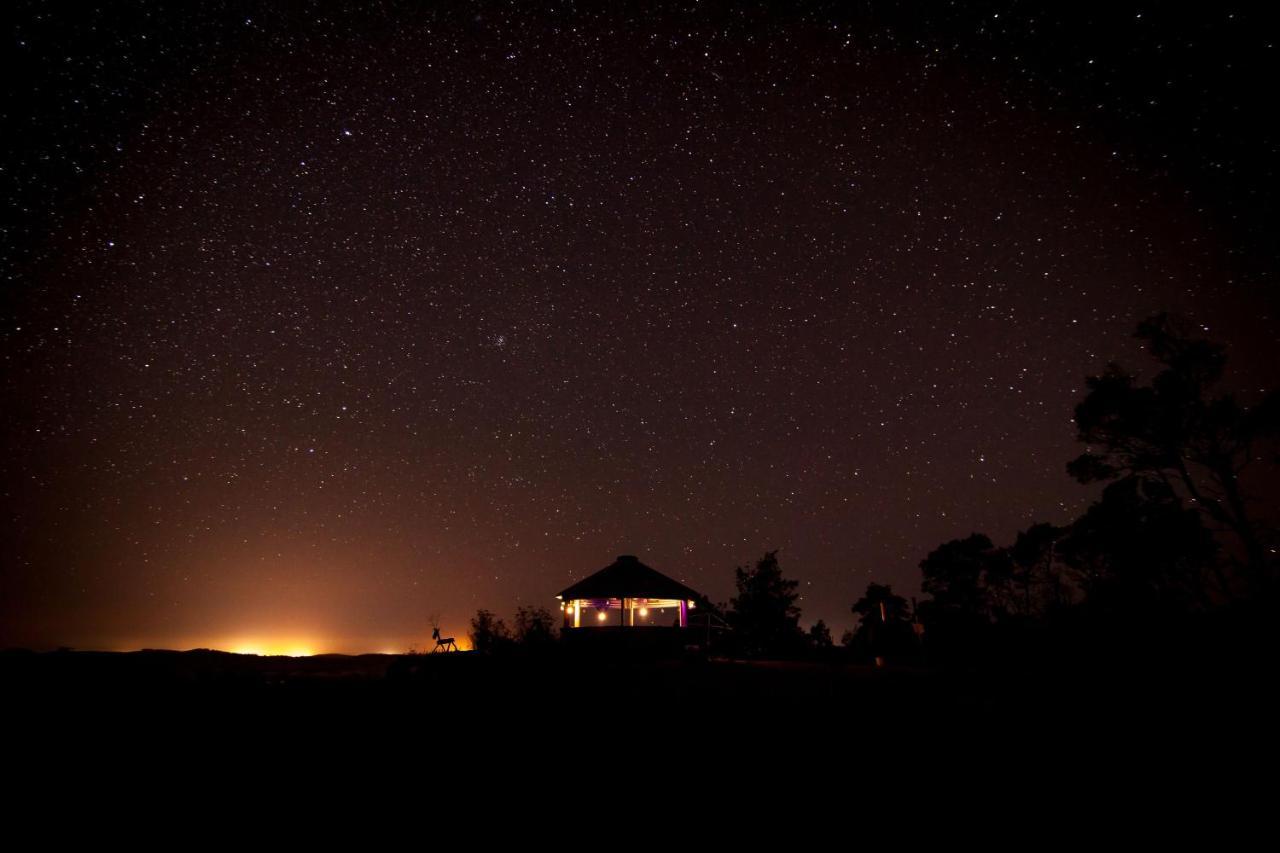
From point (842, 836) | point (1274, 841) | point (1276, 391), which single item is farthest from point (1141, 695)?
point (1276, 391)

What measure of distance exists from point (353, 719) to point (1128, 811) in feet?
20.1

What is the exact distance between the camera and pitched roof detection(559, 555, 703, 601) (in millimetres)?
20297

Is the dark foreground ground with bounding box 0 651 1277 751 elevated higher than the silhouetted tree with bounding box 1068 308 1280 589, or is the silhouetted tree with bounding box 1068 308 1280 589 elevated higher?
the silhouetted tree with bounding box 1068 308 1280 589

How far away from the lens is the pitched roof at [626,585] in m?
20.3

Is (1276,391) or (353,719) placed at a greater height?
(1276,391)

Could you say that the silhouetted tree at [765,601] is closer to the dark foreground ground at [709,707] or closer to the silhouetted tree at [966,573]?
the silhouetted tree at [966,573]

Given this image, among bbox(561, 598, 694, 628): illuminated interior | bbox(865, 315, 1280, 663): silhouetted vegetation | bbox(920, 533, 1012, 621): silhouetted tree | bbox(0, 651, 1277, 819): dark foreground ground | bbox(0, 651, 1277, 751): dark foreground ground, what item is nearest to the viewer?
bbox(0, 651, 1277, 819): dark foreground ground

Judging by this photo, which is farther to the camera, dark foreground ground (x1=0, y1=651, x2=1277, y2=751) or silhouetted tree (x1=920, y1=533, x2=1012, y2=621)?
silhouetted tree (x1=920, y1=533, x2=1012, y2=621)

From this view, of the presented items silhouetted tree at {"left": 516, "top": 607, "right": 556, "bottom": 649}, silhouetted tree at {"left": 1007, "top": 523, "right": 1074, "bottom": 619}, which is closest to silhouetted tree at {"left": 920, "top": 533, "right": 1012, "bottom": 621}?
silhouetted tree at {"left": 1007, "top": 523, "right": 1074, "bottom": 619}

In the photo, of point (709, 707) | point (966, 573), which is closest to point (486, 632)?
point (709, 707)

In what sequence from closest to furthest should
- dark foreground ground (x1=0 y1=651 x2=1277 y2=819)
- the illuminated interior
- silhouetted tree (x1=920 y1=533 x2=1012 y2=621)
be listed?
dark foreground ground (x1=0 y1=651 x2=1277 y2=819)
the illuminated interior
silhouetted tree (x1=920 y1=533 x2=1012 y2=621)

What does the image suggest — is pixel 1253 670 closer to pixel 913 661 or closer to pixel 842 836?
pixel 842 836

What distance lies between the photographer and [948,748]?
426 cm

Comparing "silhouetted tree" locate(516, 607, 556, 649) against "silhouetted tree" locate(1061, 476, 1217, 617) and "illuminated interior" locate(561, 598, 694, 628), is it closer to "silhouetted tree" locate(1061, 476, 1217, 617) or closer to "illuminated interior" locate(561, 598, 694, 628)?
"illuminated interior" locate(561, 598, 694, 628)
